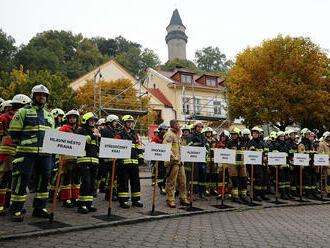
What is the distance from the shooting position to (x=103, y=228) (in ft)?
17.6

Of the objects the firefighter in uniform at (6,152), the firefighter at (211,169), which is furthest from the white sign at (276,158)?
the firefighter in uniform at (6,152)

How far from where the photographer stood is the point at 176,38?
350ft

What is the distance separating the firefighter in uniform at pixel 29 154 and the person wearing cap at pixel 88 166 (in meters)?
0.92

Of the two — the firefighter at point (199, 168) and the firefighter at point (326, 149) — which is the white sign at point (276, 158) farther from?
the firefighter at point (326, 149)

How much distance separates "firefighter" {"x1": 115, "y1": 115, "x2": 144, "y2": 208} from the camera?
7.27 meters

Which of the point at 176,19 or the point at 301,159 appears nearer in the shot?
the point at 301,159

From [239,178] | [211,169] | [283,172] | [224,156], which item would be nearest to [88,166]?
[224,156]

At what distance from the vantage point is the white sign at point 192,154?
25.1ft

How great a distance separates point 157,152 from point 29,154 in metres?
2.80

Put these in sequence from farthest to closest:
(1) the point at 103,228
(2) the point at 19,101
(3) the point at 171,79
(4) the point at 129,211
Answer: (3) the point at 171,79, (4) the point at 129,211, (2) the point at 19,101, (1) the point at 103,228

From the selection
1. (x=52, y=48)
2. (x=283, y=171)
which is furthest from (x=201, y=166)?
(x=52, y=48)

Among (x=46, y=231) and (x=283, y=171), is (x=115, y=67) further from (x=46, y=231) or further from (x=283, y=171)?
(x=46, y=231)

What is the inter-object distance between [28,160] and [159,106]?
29.3 m

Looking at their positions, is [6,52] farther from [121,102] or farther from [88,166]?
[88,166]
